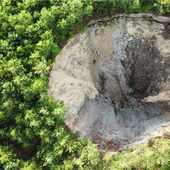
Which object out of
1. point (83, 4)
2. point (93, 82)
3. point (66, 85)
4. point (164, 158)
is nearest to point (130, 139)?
point (164, 158)

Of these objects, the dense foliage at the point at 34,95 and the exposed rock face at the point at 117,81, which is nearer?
the dense foliage at the point at 34,95

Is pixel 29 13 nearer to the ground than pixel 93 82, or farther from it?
farther from it

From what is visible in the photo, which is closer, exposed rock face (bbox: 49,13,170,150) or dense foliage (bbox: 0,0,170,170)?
dense foliage (bbox: 0,0,170,170)

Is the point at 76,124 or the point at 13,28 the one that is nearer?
the point at 13,28

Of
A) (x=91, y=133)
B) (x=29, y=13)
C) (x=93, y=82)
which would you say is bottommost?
(x=91, y=133)

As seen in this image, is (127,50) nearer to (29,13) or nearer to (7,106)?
(29,13)
